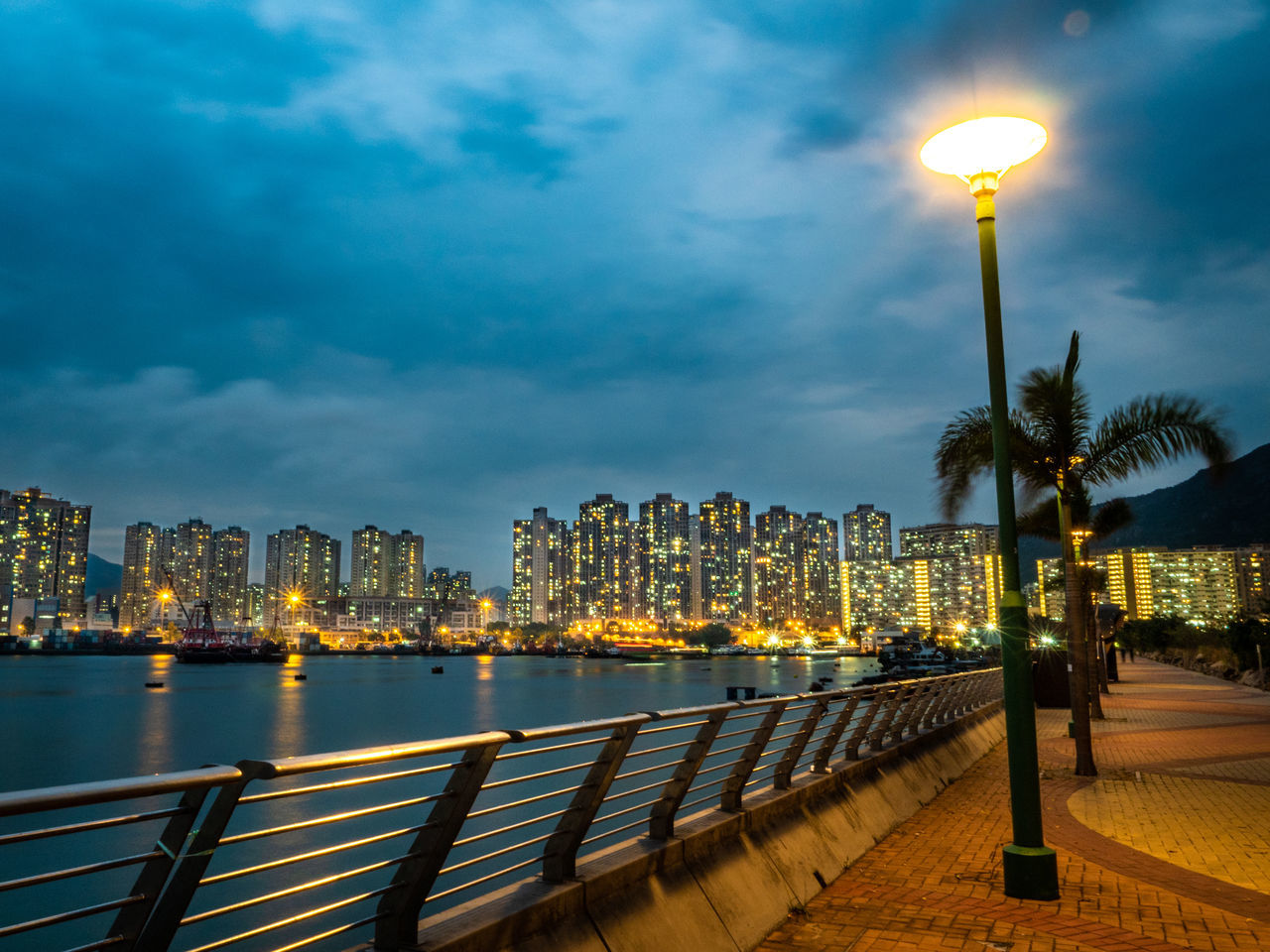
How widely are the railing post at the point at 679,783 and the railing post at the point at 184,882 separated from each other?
376 centimetres

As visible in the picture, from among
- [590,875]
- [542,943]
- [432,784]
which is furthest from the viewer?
[432,784]

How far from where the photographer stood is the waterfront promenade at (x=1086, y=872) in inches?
243

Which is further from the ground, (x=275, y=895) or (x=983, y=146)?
(x=983, y=146)

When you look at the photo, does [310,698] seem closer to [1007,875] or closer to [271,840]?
[271,840]

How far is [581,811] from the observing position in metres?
5.24

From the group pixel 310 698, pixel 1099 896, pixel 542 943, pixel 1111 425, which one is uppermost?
pixel 1111 425

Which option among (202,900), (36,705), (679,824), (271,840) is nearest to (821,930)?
(679,824)

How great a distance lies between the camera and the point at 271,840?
2784 cm

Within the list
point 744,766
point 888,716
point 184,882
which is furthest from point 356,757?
point 888,716

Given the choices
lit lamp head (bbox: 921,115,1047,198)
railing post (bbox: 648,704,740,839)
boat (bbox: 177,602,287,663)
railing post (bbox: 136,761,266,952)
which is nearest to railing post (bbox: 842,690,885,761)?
railing post (bbox: 648,704,740,839)

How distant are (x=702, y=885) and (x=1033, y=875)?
2.81 m

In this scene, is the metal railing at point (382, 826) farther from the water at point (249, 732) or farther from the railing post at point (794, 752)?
the water at point (249, 732)

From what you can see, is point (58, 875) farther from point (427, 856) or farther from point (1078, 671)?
point (1078, 671)

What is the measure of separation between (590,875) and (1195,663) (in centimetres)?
6164
